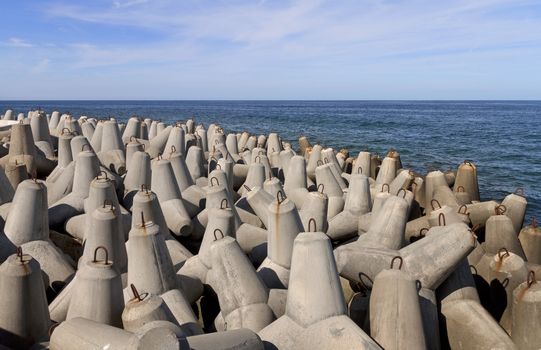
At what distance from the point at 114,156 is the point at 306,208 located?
3171 mm

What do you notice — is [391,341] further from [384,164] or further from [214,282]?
[384,164]

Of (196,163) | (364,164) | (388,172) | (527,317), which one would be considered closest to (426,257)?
(527,317)

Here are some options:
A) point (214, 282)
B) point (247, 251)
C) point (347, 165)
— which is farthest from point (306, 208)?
point (347, 165)

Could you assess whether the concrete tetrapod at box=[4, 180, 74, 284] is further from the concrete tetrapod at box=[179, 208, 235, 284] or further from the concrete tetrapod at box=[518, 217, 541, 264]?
the concrete tetrapod at box=[518, 217, 541, 264]

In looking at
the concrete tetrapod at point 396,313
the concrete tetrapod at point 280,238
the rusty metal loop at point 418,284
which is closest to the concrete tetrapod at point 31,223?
the concrete tetrapod at point 280,238

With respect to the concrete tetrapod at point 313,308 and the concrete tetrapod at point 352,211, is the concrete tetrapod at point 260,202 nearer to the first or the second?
the concrete tetrapod at point 352,211

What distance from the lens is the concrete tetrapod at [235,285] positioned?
9.80 feet

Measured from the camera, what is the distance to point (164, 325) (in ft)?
6.76

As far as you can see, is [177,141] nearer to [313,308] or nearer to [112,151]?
[112,151]

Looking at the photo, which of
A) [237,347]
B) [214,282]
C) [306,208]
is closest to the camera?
[237,347]

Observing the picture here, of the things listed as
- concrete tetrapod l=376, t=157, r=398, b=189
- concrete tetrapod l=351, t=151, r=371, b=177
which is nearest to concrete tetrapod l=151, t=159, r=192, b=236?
concrete tetrapod l=376, t=157, r=398, b=189

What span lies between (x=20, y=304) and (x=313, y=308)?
1.58 m

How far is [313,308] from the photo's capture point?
8.91 feet

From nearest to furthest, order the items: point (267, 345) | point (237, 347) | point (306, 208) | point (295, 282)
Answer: point (237, 347) < point (267, 345) < point (295, 282) < point (306, 208)
